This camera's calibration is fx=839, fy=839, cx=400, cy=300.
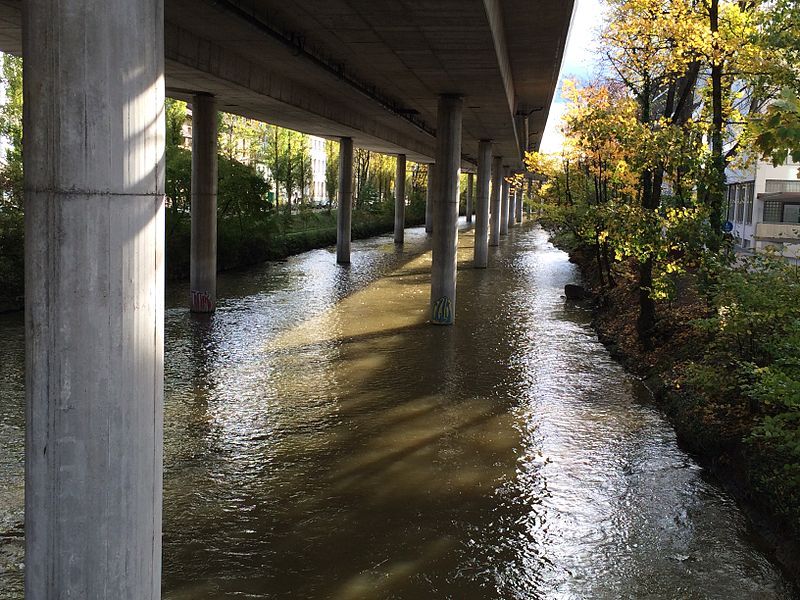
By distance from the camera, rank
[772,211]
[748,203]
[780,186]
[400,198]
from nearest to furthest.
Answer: [780,186], [772,211], [400,198], [748,203]

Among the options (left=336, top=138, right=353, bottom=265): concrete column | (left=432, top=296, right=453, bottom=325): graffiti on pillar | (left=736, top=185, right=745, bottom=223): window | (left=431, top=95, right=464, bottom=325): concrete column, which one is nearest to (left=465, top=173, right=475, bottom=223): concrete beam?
(left=736, top=185, right=745, bottom=223): window

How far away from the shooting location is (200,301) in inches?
966

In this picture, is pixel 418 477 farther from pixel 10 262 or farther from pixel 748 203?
pixel 748 203

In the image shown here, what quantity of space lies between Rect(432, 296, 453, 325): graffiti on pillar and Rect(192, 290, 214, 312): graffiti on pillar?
21.9 ft

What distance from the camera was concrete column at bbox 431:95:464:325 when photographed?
23.2 m

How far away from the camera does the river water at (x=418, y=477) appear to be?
8672 millimetres

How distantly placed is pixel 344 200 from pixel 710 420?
29.0 meters

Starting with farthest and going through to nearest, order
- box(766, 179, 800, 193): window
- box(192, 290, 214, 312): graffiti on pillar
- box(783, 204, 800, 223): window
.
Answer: box(766, 179, 800, 193): window
box(783, 204, 800, 223): window
box(192, 290, 214, 312): graffiti on pillar

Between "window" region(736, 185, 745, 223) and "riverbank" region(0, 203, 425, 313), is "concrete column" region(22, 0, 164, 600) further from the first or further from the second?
"window" region(736, 185, 745, 223)

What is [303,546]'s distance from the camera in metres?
9.22

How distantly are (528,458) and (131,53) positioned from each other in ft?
29.4

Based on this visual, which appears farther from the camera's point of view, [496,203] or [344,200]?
[496,203]

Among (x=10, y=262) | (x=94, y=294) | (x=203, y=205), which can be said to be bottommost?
(x=10, y=262)

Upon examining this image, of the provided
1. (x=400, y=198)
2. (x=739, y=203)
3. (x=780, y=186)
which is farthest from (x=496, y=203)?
(x=739, y=203)
